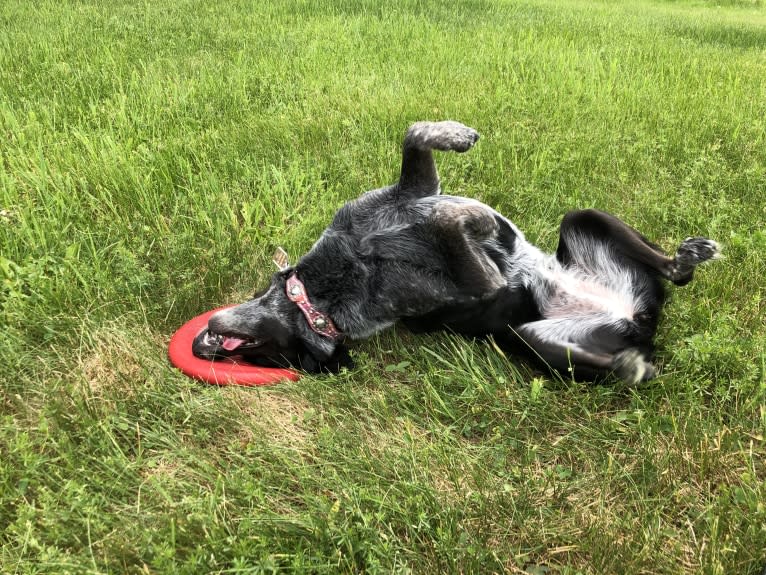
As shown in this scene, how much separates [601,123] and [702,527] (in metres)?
3.50

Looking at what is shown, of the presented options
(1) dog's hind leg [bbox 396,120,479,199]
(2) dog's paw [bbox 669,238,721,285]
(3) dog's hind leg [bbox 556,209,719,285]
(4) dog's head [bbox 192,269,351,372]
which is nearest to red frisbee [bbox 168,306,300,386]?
(4) dog's head [bbox 192,269,351,372]

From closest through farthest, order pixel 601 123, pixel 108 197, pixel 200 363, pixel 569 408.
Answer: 1. pixel 569 408
2. pixel 200 363
3. pixel 108 197
4. pixel 601 123

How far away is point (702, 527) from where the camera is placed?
6.17ft

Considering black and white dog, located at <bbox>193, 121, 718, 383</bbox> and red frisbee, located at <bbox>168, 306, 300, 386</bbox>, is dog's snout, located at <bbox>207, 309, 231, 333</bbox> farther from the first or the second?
red frisbee, located at <bbox>168, 306, 300, 386</bbox>

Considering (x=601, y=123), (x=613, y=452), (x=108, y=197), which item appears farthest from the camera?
(x=601, y=123)

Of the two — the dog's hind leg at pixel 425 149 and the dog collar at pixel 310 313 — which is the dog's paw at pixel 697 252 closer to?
the dog's hind leg at pixel 425 149

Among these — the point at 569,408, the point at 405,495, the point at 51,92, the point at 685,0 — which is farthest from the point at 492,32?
the point at 685,0

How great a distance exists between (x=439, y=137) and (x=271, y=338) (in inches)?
54.3

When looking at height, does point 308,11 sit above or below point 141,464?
above

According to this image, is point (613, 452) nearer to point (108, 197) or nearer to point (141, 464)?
point (141, 464)

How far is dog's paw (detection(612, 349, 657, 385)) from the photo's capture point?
7.98ft

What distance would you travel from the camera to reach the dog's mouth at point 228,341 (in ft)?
9.20

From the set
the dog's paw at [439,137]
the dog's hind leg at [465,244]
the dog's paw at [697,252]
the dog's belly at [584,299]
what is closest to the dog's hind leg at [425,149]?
the dog's paw at [439,137]

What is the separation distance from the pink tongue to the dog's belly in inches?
62.4
